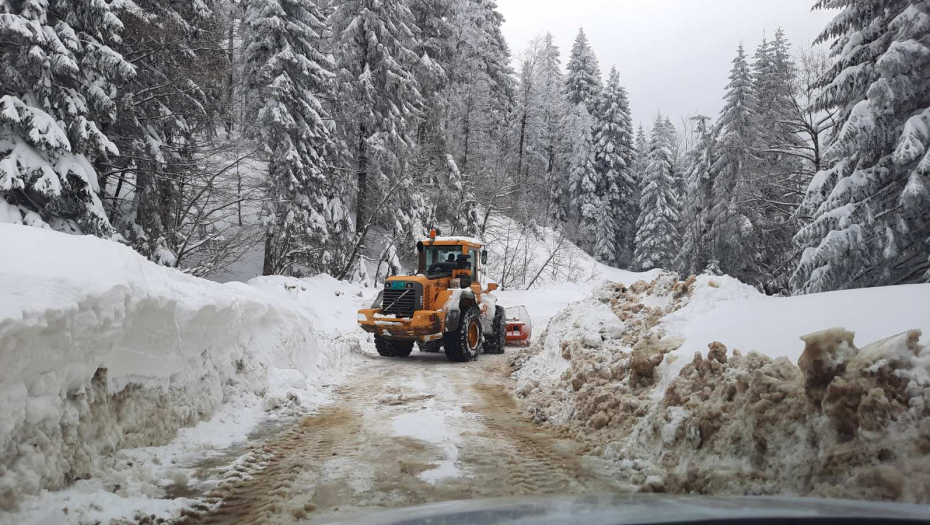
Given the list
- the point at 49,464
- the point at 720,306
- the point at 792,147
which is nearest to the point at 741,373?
the point at 720,306

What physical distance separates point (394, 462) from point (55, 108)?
9116 millimetres

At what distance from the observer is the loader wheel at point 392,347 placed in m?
11.8

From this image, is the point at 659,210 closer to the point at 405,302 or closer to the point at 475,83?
the point at 475,83

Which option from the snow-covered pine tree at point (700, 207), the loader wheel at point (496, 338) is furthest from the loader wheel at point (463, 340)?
the snow-covered pine tree at point (700, 207)

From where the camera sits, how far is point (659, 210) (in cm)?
4419

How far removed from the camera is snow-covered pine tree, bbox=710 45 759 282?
27.3 meters

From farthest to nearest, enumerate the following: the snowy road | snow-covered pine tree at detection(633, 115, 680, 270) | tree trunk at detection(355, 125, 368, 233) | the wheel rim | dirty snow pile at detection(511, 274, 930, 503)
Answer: snow-covered pine tree at detection(633, 115, 680, 270) → tree trunk at detection(355, 125, 368, 233) → the wheel rim → the snowy road → dirty snow pile at detection(511, 274, 930, 503)

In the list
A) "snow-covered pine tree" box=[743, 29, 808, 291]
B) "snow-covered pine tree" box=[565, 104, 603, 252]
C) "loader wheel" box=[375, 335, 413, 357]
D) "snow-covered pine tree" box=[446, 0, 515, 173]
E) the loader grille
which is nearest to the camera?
the loader grille

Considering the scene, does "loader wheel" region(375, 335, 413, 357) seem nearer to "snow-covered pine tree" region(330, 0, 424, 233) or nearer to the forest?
the forest

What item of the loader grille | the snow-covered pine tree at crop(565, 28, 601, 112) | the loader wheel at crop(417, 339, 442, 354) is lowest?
the loader wheel at crop(417, 339, 442, 354)

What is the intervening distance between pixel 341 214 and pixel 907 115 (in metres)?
17.2

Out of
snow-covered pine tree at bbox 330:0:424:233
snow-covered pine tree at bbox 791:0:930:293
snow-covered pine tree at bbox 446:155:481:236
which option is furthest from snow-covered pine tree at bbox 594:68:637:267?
snow-covered pine tree at bbox 791:0:930:293

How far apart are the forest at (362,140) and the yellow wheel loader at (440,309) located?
4.08m

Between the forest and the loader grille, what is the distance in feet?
13.2
